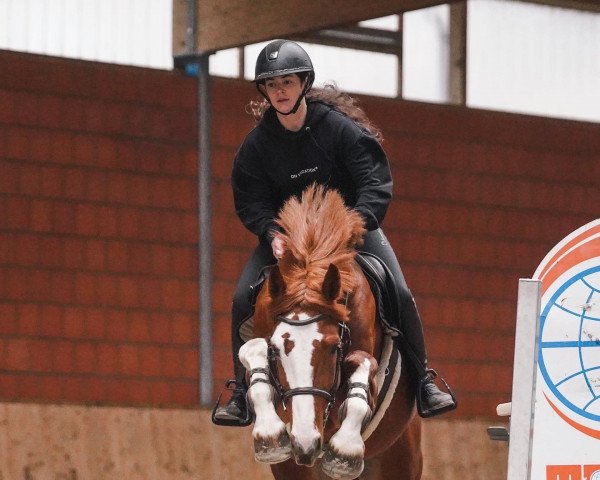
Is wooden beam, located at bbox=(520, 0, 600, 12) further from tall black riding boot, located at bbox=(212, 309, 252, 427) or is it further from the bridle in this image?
the bridle

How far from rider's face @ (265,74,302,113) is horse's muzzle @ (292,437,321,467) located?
1650 millimetres

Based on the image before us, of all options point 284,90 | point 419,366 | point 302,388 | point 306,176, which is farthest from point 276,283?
point 419,366

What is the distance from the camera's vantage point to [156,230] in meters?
13.1

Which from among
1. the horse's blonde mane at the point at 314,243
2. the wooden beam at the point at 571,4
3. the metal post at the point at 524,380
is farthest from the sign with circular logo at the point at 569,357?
the wooden beam at the point at 571,4

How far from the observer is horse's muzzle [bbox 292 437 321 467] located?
19.4ft

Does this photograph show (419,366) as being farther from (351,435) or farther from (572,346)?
(572,346)

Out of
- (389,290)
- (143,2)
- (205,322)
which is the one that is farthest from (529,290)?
(143,2)

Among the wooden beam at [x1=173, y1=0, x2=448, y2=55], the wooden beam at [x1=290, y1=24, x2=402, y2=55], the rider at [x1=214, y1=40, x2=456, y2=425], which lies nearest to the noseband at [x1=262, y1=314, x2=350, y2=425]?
the rider at [x1=214, y1=40, x2=456, y2=425]

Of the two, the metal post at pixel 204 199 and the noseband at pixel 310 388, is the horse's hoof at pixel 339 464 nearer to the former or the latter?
the noseband at pixel 310 388

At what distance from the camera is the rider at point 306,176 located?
6926 millimetres

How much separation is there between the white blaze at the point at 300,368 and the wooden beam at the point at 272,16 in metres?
5.75

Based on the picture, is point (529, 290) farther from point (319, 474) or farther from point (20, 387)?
point (20, 387)

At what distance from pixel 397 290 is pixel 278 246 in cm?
72

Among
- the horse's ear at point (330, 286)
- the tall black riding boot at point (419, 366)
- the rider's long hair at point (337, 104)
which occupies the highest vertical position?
the rider's long hair at point (337, 104)
